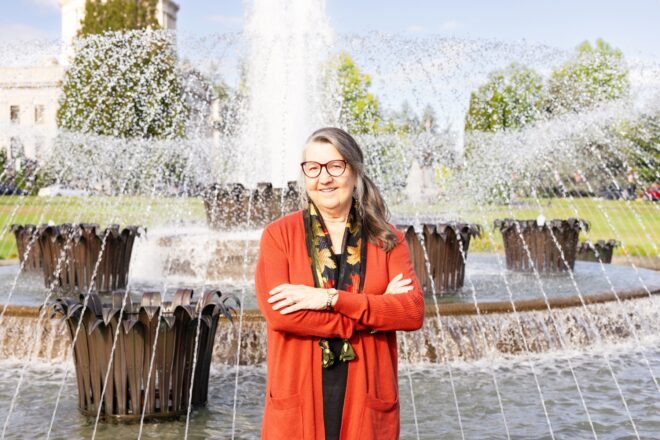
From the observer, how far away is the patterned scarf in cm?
284

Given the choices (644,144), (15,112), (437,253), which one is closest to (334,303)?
(437,253)

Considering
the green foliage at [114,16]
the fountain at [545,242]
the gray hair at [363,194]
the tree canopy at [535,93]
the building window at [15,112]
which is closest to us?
the gray hair at [363,194]

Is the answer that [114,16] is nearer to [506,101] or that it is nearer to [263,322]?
[506,101]

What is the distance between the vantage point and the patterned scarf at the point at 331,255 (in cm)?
284

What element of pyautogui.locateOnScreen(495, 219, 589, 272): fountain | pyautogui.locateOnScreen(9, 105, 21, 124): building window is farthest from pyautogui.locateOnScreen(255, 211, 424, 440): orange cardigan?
pyautogui.locateOnScreen(9, 105, 21, 124): building window

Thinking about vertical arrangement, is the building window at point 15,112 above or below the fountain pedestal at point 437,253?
above

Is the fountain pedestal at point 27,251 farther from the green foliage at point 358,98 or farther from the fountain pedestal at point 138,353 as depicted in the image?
the green foliage at point 358,98

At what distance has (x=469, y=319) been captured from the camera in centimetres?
806

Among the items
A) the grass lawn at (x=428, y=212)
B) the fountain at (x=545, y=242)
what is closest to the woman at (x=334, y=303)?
the fountain at (x=545, y=242)

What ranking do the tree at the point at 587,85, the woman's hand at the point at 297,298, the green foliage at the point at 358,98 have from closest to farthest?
the woman's hand at the point at 297,298 → the tree at the point at 587,85 → the green foliage at the point at 358,98

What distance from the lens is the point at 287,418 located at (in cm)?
276

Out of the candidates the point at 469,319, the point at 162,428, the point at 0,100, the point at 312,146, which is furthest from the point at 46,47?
the point at 0,100

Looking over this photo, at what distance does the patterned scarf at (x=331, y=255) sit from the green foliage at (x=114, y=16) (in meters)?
48.3

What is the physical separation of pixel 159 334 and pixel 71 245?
4739 millimetres
